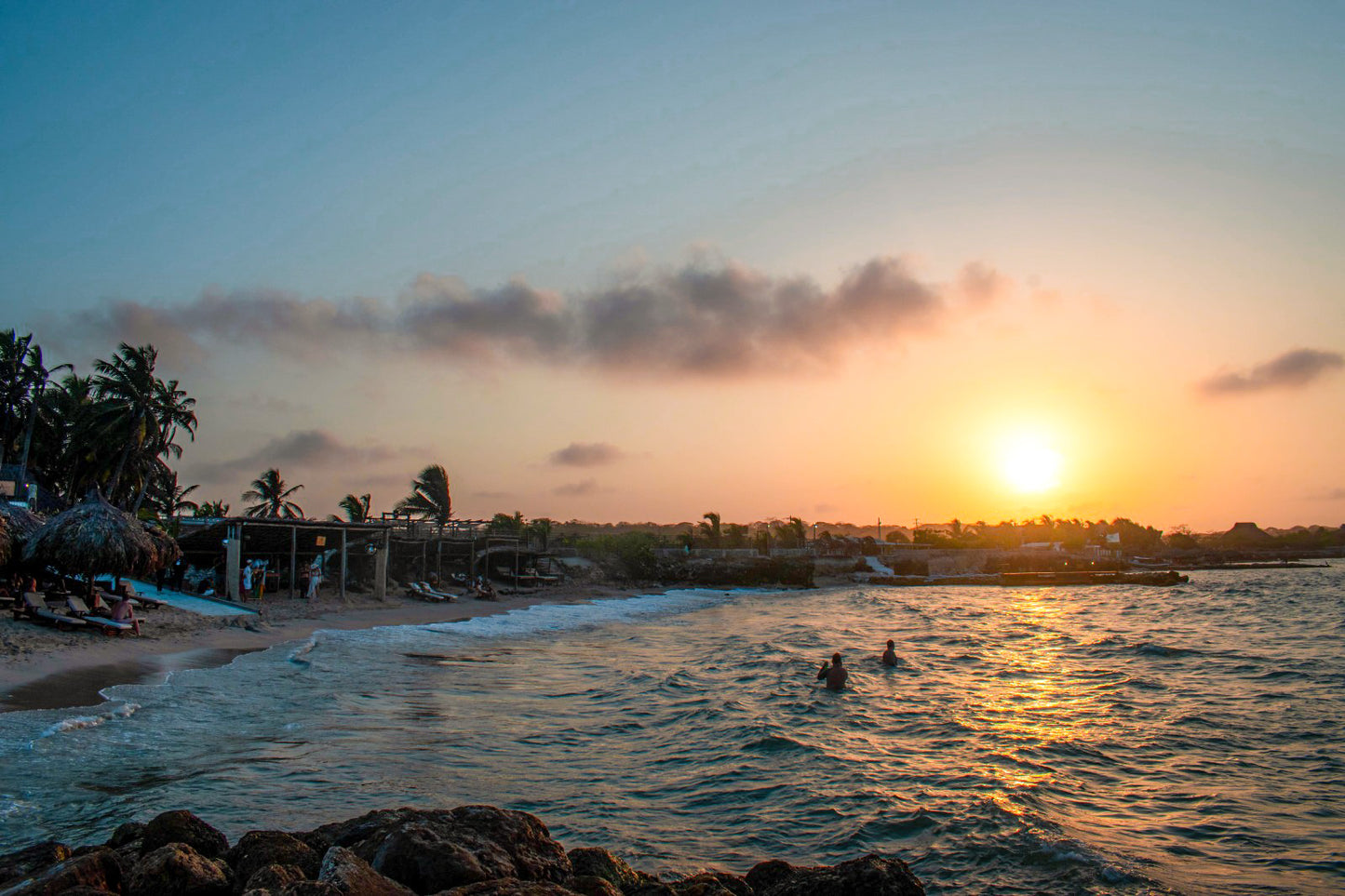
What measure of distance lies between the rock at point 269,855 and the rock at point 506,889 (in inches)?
54.9

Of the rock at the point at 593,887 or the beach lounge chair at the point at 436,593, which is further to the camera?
the beach lounge chair at the point at 436,593

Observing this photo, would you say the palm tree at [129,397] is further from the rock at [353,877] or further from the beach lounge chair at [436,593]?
the rock at [353,877]

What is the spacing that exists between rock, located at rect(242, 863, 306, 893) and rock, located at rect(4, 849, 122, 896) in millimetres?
875

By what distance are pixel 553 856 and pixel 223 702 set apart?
34.8 ft

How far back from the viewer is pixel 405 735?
12328 millimetres

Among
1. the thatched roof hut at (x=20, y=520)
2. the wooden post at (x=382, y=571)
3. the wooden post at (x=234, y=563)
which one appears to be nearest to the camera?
the thatched roof hut at (x=20, y=520)

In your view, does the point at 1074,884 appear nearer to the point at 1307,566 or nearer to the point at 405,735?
the point at 405,735

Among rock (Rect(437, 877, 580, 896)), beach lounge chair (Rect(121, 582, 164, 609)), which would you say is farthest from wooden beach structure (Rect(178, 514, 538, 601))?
rock (Rect(437, 877, 580, 896))

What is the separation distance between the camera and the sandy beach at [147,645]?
13.9m

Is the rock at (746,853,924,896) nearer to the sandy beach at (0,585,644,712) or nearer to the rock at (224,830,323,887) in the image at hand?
the rock at (224,830,323,887)

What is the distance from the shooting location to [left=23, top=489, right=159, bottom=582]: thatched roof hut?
789 inches

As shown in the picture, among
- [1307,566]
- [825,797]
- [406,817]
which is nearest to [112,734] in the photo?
[406,817]

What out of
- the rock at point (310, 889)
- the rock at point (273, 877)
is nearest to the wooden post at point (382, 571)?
the rock at point (273, 877)

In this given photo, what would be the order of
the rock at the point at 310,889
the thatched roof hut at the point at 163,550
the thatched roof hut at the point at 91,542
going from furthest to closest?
1. the thatched roof hut at the point at 163,550
2. the thatched roof hut at the point at 91,542
3. the rock at the point at 310,889
